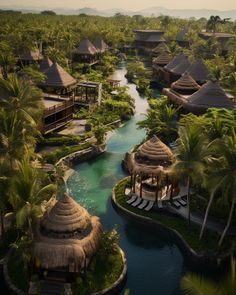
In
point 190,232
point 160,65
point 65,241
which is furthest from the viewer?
point 160,65

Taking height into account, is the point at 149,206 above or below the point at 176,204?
below

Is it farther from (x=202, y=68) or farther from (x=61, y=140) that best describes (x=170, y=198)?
(x=202, y=68)

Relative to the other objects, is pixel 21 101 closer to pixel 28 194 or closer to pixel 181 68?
pixel 28 194

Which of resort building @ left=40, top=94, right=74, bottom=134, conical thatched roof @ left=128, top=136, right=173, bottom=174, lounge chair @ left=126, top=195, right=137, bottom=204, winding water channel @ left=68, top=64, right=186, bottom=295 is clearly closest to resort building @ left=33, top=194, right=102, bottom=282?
winding water channel @ left=68, top=64, right=186, bottom=295

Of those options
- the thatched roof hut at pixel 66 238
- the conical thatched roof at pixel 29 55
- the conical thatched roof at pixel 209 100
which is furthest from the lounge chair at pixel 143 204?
the conical thatched roof at pixel 29 55

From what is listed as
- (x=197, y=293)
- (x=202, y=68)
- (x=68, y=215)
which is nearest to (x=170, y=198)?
(x=68, y=215)

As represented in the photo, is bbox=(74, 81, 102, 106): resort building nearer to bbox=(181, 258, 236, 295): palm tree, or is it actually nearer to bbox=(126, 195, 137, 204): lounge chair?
bbox=(126, 195, 137, 204): lounge chair

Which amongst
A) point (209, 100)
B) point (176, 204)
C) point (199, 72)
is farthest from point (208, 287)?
point (199, 72)
